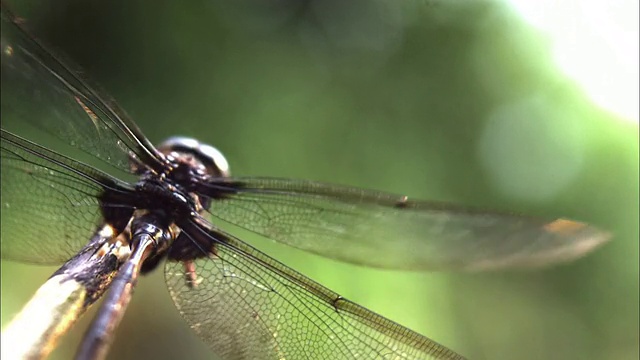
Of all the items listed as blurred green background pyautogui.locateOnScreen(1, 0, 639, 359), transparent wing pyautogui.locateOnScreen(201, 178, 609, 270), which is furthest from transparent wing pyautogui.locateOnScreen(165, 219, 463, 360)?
blurred green background pyautogui.locateOnScreen(1, 0, 639, 359)

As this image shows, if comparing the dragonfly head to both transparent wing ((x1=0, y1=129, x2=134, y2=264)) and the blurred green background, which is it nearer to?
transparent wing ((x1=0, y1=129, x2=134, y2=264))

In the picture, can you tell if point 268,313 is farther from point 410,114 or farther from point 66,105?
point 410,114

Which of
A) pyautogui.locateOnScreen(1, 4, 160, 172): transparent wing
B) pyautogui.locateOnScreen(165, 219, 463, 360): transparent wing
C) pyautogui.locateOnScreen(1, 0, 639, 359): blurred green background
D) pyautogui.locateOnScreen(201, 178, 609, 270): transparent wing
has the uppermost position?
pyautogui.locateOnScreen(1, 0, 639, 359): blurred green background

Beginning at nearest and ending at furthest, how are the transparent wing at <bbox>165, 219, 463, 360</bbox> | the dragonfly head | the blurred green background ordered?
the transparent wing at <bbox>165, 219, 463, 360</bbox>
the dragonfly head
the blurred green background

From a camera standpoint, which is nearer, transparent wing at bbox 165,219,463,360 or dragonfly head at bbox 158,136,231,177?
transparent wing at bbox 165,219,463,360

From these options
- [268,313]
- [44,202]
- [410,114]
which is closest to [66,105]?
[44,202]

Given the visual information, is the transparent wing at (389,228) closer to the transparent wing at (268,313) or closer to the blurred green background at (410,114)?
the transparent wing at (268,313)

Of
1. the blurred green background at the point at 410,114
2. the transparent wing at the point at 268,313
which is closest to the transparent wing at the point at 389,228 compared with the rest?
the transparent wing at the point at 268,313
